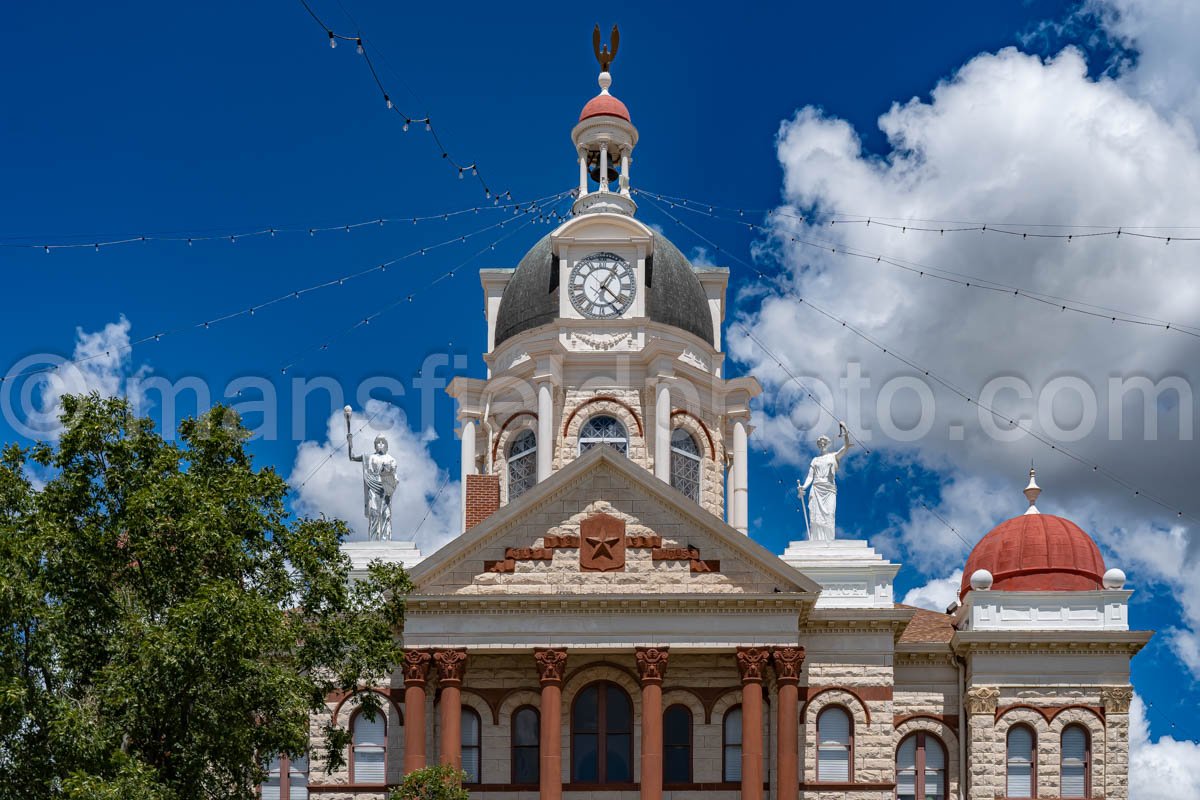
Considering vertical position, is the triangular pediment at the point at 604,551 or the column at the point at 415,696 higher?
the triangular pediment at the point at 604,551

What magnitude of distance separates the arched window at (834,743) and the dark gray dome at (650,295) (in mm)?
12421

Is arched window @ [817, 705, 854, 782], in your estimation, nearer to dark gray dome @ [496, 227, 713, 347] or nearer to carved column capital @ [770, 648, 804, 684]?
carved column capital @ [770, 648, 804, 684]

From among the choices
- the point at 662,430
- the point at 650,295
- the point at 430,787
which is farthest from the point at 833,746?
the point at 650,295

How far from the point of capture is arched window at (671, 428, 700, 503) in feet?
167

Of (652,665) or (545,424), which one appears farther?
(545,424)

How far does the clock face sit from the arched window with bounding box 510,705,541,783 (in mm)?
12230

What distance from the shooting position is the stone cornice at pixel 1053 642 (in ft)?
147

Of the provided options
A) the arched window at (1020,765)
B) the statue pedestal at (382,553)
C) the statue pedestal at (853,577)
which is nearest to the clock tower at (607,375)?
the statue pedestal at (382,553)

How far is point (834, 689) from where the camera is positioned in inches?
1750

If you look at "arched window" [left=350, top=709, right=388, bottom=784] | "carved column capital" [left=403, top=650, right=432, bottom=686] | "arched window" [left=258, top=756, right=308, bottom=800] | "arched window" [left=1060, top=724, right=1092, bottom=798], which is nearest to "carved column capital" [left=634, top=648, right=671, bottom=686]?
"carved column capital" [left=403, top=650, right=432, bottom=686]

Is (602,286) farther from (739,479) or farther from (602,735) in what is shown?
(602,735)

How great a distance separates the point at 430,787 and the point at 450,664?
479 cm

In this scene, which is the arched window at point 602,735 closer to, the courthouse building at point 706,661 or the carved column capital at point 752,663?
the courthouse building at point 706,661

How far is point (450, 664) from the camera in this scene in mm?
41812
